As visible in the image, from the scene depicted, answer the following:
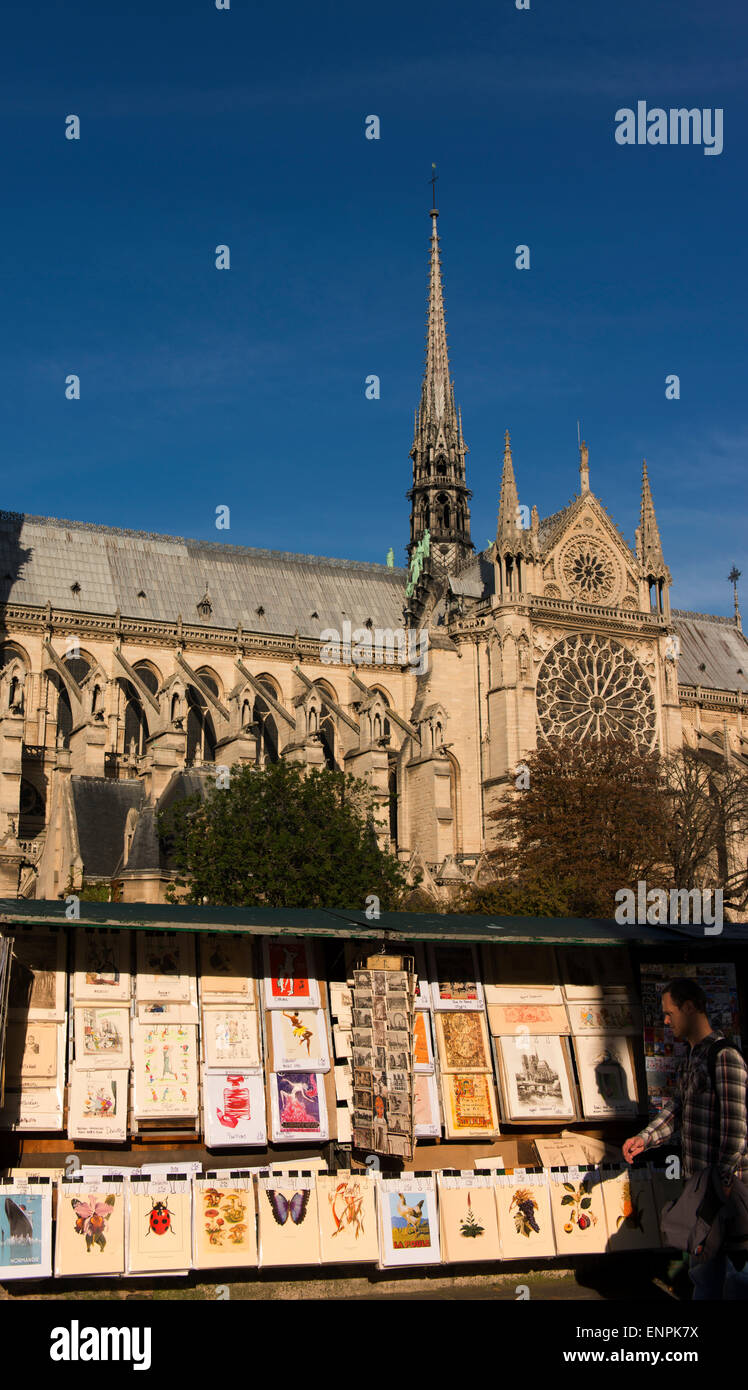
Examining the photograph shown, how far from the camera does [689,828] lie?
40.5 metres

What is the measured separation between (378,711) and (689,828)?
10.7 metres

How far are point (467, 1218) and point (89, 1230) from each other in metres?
2.76

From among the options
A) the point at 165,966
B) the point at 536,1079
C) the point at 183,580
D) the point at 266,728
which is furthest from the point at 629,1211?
the point at 183,580

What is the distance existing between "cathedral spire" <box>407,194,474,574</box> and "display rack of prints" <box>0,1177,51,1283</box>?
49578 mm

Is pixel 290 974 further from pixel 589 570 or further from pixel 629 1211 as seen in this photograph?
pixel 589 570

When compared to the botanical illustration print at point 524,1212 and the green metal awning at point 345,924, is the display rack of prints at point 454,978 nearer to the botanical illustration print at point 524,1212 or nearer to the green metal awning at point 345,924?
the green metal awning at point 345,924

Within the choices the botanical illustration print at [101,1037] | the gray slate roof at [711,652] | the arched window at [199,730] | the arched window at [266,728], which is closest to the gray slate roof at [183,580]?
the arched window at [266,728]

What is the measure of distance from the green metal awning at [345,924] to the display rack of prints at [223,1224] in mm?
1829

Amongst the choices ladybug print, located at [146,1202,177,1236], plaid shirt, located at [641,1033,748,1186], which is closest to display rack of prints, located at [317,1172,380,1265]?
ladybug print, located at [146,1202,177,1236]

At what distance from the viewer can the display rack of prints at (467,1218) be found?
10.6 m

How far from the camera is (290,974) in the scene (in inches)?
454
